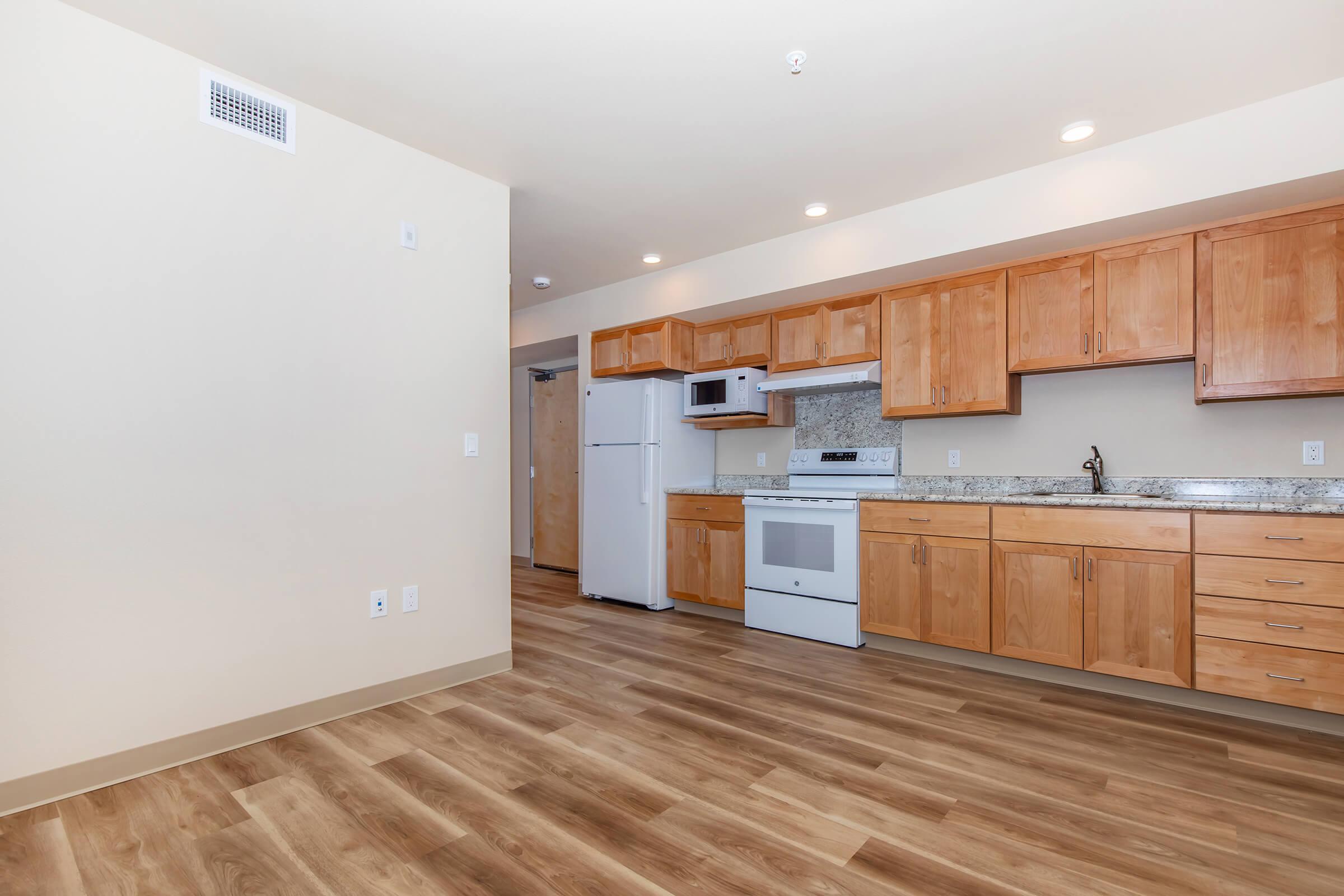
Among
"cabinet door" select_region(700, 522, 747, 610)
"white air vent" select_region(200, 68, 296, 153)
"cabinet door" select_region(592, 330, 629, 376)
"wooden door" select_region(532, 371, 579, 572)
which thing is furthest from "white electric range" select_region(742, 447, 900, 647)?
"white air vent" select_region(200, 68, 296, 153)

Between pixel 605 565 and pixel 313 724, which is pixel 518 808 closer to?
pixel 313 724

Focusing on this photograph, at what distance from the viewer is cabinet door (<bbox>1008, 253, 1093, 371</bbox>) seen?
10.5 ft

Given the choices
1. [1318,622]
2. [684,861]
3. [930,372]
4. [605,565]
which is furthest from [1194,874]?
[605,565]

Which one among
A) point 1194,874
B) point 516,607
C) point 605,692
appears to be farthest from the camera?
point 516,607

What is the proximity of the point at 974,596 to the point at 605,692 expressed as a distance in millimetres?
1903

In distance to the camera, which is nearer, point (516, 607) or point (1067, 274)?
point (1067, 274)

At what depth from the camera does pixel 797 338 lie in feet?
14.1

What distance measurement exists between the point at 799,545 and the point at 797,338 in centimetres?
135

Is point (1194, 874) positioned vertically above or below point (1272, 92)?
below

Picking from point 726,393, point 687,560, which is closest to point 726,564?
point 687,560

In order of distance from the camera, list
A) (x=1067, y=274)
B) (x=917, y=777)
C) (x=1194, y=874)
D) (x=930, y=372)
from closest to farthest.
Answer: (x=1194, y=874) < (x=917, y=777) < (x=1067, y=274) < (x=930, y=372)

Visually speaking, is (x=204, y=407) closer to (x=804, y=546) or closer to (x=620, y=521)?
(x=620, y=521)

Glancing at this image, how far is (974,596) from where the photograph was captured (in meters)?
3.33

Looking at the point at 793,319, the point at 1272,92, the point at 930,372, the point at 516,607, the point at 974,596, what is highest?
the point at 1272,92
